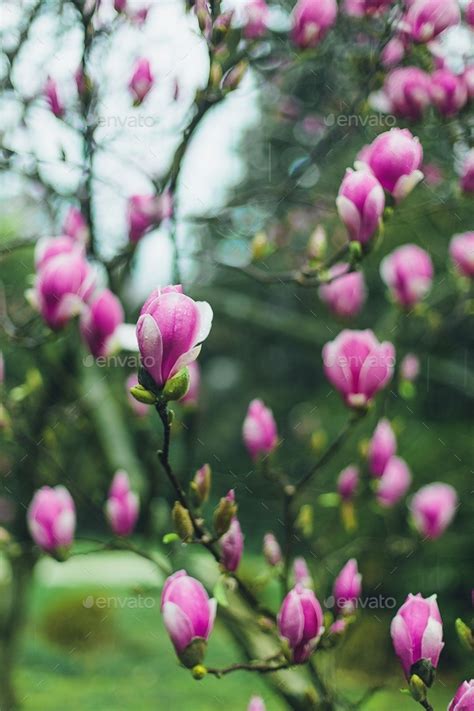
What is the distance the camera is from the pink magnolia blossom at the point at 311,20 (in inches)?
79.8

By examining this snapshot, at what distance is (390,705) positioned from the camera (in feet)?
20.4

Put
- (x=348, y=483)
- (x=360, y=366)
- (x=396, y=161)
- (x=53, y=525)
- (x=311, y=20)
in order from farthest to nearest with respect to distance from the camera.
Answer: (x=348, y=483) < (x=311, y=20) < (x=53, y=525) < (x=360, y=366) < (x=396, y=161)

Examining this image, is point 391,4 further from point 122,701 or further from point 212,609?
point 122,701

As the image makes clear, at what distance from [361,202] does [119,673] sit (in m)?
6.72

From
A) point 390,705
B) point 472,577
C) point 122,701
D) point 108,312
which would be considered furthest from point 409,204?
point 108,312

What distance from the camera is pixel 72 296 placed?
1668 mm

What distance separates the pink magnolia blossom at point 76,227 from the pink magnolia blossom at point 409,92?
2.67ft

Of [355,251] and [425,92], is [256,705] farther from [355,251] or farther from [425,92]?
[425,92]

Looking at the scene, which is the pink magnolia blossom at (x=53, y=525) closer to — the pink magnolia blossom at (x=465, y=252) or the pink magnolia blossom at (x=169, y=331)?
the pink magnolia blossom at (x=169, y=331)

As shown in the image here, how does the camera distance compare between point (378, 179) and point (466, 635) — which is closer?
point (466, 635)

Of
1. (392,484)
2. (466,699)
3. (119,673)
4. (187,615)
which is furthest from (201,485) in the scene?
(119,673)

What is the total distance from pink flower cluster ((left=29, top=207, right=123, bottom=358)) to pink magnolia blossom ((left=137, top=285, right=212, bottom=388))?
629mm

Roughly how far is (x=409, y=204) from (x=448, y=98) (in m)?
4.84

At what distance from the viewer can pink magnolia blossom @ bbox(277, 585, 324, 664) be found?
4.01 feet
